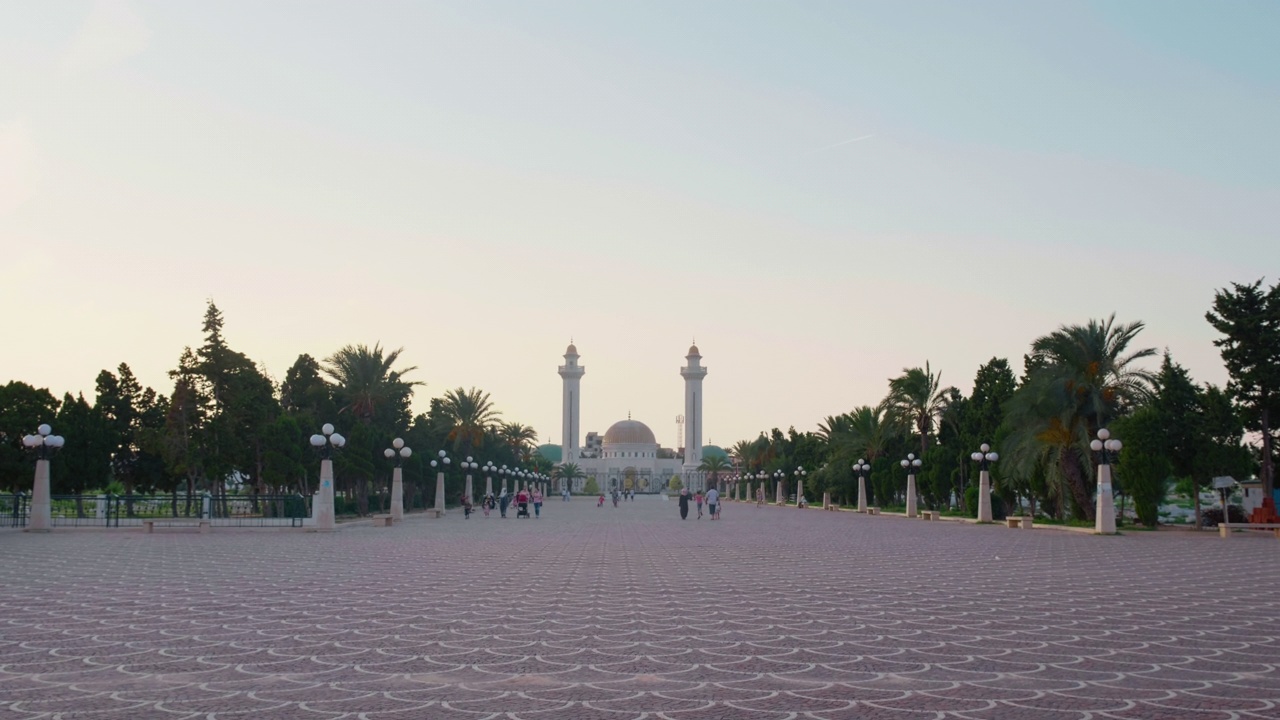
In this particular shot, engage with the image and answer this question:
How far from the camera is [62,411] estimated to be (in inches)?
1737

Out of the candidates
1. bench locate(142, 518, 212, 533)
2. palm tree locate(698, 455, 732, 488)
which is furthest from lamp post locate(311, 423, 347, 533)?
palm tree locate(698, 455, 732, 488)

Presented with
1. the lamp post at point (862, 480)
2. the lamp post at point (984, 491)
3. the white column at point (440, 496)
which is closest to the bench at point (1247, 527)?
the lamp post at point (984, 491)

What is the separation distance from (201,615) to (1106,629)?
25.9 feet

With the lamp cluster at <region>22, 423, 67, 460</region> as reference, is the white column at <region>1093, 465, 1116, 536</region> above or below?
below

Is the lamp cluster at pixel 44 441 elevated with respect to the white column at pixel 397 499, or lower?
elevated

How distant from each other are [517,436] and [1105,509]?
66.1 m

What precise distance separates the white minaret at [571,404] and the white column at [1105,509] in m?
117

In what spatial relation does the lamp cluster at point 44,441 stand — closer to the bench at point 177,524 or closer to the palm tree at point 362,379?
the bench at point 177,524

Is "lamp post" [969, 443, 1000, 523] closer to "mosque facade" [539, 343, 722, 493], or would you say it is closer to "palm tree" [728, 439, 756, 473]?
"palm tree" [728, 439, 756, 473]

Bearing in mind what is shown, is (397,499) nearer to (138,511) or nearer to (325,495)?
(138,511)

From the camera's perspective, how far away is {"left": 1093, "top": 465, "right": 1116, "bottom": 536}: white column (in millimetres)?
28516

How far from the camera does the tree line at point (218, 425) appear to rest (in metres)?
42.2

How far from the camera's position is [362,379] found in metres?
53.4

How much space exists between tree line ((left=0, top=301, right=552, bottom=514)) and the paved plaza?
81.9 feet
